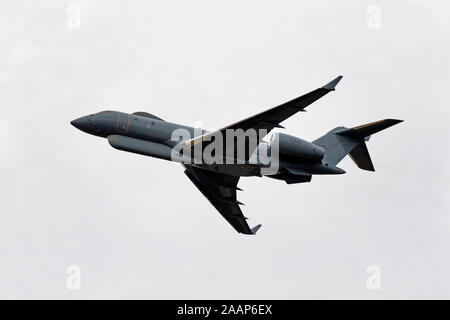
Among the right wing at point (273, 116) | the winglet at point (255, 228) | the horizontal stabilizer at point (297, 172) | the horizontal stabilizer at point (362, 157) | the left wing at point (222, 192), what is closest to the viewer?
the right wing at point (273, 116)

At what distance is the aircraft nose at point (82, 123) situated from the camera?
44.4 metres

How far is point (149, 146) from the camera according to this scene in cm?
4456

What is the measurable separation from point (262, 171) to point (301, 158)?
259 centimetres

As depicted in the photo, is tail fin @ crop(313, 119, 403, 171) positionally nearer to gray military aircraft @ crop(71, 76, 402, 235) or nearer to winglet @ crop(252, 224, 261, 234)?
gray military aircraft @ crop(71, 76, 402, 235)

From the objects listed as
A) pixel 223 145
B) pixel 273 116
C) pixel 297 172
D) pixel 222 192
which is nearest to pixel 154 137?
pixel 223 145

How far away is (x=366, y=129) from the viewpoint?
46.8 meters

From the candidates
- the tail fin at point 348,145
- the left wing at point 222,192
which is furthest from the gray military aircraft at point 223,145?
the left wing at point 222,192

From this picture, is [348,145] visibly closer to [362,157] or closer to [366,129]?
[362,157]

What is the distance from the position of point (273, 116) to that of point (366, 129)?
8.51 meters

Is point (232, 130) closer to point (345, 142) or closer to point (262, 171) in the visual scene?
point (262, 171)

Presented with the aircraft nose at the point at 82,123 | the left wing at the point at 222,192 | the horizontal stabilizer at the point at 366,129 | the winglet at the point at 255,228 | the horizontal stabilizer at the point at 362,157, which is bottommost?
the winglet at the point at 255,228

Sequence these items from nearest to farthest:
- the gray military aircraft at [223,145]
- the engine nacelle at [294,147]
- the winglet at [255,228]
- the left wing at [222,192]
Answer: the gray military aircraft at [223,145] < the engine nacelle at [294,147] < the left wing at [222,192] < the winglet at [255,228]

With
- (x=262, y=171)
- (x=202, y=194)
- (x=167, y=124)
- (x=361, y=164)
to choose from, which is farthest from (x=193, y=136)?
(x=361, y=164)

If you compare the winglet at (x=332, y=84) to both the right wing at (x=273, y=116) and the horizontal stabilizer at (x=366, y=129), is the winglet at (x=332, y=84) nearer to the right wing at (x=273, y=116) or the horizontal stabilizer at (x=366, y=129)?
the right wing at (x=273, y=116)
